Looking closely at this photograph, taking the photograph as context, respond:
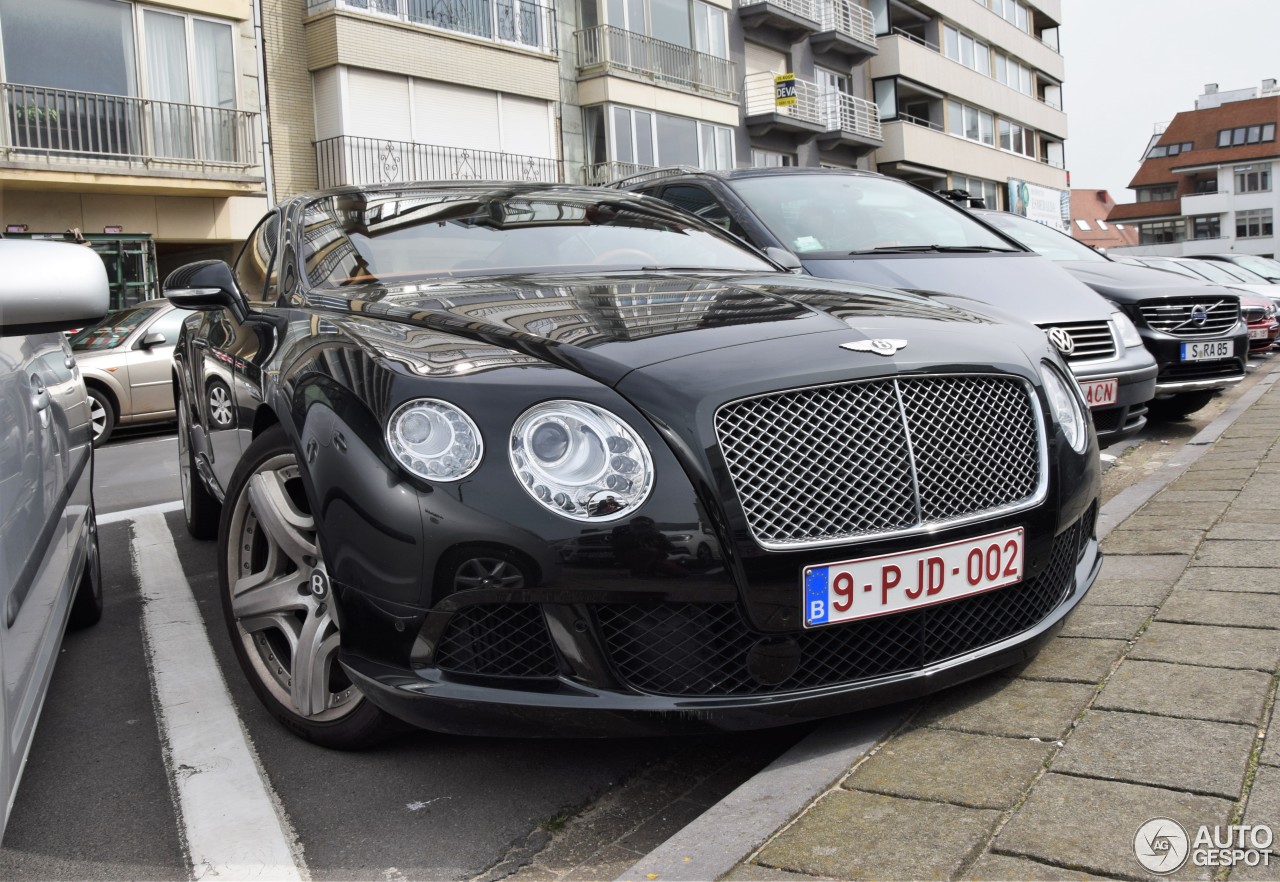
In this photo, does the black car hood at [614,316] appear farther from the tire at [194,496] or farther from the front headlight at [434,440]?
the tire at [194,496]

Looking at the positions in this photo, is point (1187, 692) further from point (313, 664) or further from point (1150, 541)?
point (313, 664)

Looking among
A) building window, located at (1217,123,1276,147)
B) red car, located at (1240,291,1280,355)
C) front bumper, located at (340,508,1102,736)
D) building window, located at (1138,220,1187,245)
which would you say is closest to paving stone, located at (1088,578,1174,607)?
front bumper, located at (340,508,1102,736)

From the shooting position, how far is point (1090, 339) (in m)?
5.90

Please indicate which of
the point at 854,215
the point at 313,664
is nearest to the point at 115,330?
the point at 854,215

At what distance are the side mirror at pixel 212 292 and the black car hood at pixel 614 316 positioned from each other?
56 cm

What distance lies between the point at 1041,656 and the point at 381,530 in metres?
1.69

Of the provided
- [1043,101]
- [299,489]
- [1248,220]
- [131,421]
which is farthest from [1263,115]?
[299,489]

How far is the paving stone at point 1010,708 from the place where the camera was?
2471 millimetres

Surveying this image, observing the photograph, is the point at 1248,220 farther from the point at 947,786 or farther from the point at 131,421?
the point at 947,786

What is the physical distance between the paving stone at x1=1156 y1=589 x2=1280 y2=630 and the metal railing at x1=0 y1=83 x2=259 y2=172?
664 inches

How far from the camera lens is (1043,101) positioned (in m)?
50.5

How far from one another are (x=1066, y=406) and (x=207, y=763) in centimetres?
231

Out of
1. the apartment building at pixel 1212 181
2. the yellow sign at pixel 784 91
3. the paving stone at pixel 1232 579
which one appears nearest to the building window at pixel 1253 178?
the apartment building at pixel 1212 181

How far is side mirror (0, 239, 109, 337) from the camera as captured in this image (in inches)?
79.6
